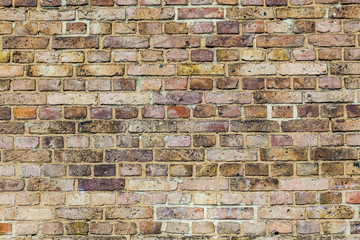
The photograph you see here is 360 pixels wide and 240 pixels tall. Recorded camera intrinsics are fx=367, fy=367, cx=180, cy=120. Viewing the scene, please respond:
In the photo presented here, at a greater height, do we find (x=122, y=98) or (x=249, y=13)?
(x=249, y=13)

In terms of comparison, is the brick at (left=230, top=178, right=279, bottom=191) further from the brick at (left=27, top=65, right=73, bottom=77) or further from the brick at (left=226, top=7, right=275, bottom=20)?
the brick at (left=27, top=65, right=73, bottom=77)

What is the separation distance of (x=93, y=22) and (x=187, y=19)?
0.53 metres

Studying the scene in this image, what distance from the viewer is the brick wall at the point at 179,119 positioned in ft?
6.67

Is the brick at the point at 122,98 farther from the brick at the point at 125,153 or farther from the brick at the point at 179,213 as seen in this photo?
the brick at the point at 179,213

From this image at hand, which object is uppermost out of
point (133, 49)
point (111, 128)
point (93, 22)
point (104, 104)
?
point (93, 22)

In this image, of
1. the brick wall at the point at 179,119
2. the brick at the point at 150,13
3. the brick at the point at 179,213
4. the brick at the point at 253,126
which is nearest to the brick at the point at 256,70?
the brick wall at the point at 179,119

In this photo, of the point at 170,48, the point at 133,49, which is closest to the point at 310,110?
the point at 170,48

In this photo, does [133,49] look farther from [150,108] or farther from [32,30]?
[32,30]

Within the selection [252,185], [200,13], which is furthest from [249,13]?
[252,185]

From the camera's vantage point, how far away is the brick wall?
2.03m

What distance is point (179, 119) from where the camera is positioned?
2057 millimetres

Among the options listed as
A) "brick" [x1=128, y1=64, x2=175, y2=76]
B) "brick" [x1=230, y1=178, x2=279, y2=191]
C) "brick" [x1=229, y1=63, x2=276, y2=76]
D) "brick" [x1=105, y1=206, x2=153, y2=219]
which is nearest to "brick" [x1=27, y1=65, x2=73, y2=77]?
"brick" [x1=128, y1=64, x2=175, y2=76]

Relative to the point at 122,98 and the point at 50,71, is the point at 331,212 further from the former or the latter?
the point at 50,71

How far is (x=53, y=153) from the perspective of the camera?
205 centimetres
